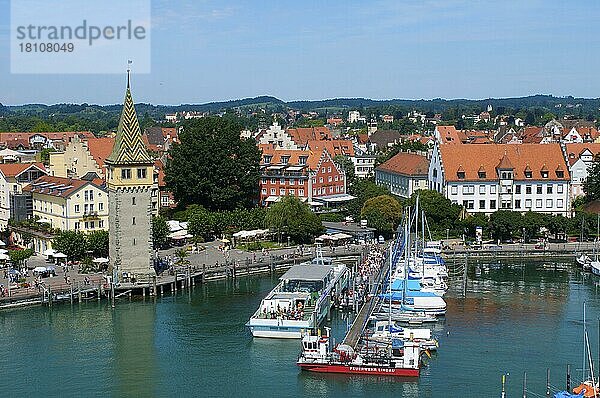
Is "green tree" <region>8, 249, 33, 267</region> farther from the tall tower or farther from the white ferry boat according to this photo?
the white ferry boat

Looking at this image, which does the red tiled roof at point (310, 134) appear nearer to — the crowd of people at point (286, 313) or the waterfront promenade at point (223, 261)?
the waterfront promenade at point (223, 261)

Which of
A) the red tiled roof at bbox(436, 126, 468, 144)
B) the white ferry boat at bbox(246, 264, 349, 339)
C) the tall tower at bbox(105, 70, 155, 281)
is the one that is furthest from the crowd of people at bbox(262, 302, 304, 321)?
the red tiled roof at bbox(436, 126, 468, 144)

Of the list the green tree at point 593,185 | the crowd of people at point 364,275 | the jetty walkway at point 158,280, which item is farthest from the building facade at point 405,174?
the jetty walkway at point 158,280

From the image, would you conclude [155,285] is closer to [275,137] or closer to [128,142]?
[128,142]

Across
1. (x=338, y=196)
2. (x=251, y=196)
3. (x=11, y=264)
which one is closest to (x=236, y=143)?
(x=251, y=196)

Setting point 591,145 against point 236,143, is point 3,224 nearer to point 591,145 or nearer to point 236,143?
point 236,143

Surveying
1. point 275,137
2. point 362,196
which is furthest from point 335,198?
point 275,137
